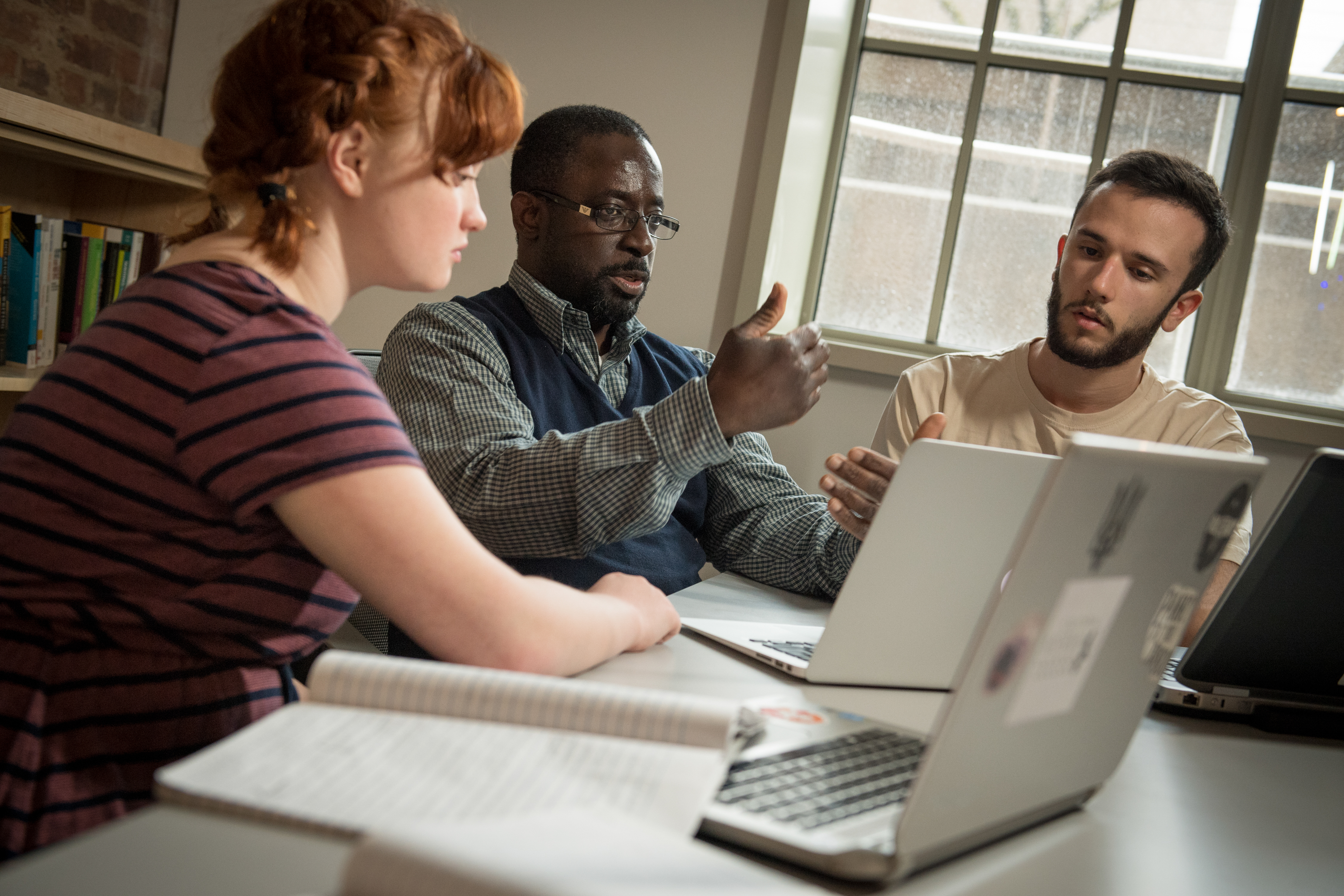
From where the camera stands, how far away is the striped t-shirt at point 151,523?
28.4 inches

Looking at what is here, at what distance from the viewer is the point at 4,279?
6.86 feet

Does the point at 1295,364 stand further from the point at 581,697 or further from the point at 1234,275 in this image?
the point at 581,697

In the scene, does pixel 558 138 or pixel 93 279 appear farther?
pixel 93 279

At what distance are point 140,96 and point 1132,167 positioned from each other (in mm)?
2627

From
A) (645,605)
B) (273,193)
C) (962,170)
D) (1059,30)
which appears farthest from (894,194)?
(273,193)

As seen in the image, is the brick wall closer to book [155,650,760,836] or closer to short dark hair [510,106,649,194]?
short dark hair [510,106,649,194]

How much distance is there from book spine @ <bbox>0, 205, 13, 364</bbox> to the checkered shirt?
3.47 feet

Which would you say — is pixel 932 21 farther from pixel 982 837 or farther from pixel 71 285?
pixel 982 837

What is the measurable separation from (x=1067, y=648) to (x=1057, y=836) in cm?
18

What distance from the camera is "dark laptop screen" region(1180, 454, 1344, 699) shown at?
3.06 feet

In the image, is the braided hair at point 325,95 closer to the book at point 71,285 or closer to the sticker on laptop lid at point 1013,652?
the sticker on laptop lid at point 1013,652

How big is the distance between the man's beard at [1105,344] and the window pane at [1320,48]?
4.99 ft

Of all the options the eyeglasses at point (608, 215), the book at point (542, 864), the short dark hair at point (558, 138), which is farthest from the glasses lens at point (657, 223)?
the book at point (542, 864)

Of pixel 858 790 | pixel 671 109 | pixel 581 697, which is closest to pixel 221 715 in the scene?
pixel 581 697
